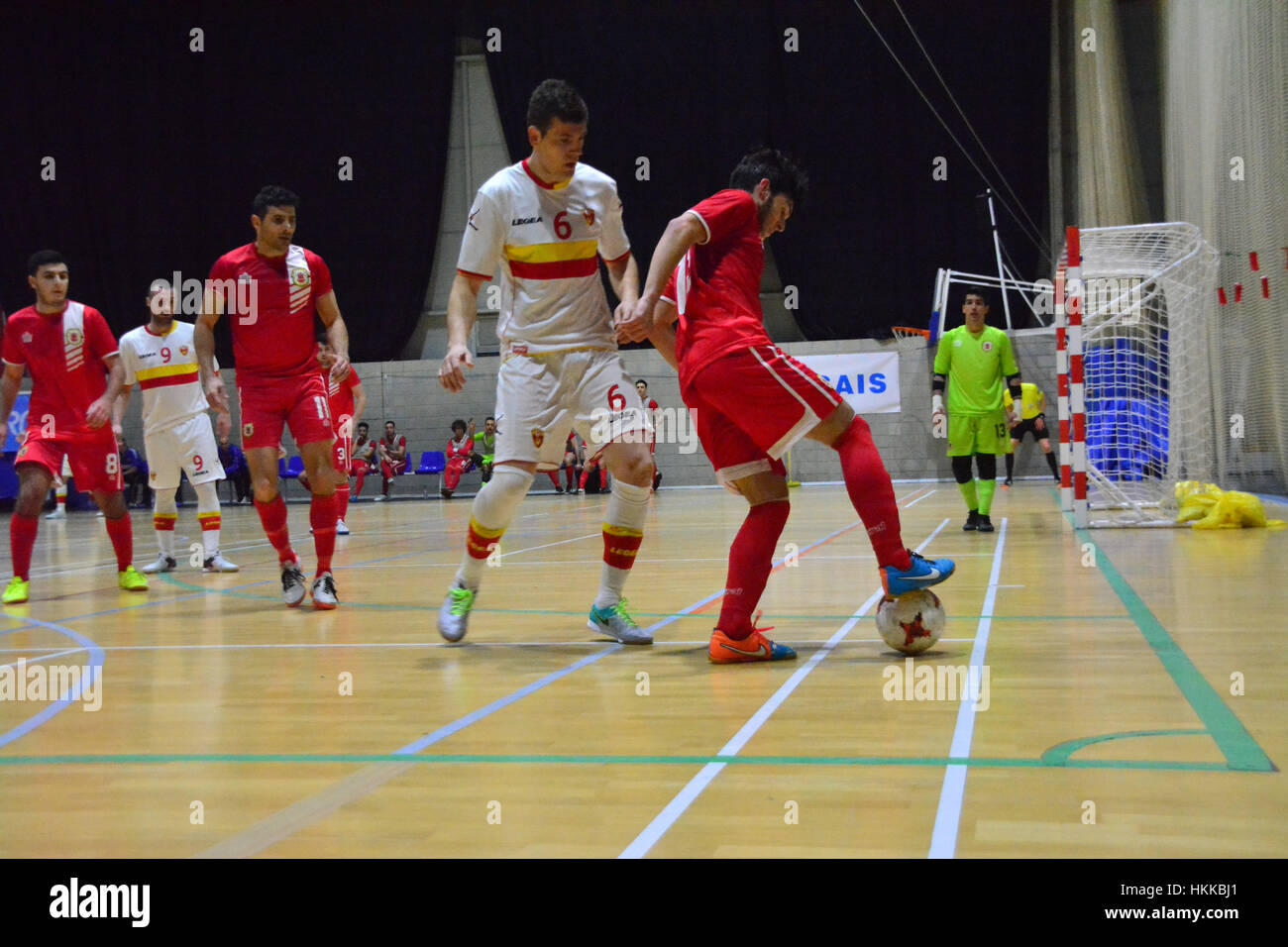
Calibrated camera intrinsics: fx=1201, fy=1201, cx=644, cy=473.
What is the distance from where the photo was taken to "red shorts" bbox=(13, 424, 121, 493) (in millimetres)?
6633

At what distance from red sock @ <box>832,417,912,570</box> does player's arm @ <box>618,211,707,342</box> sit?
0.73m

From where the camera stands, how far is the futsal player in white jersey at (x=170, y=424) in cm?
828

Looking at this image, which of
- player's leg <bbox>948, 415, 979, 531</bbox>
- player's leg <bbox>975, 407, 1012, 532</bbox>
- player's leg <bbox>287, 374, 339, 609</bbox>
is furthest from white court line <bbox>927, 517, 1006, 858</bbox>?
player's leg <bbox>948, 415, 979, 531</bbox>

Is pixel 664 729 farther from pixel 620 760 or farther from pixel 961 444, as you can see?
pixel 961 444

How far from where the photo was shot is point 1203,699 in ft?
9.93

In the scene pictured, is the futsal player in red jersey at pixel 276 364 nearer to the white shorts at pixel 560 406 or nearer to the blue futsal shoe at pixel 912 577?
the white shorts at pixel 560 406

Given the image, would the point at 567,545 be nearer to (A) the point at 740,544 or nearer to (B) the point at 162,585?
(B) the point at 162,585

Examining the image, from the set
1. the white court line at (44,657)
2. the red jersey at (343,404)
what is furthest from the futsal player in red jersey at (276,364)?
the red jersey at (343,404)

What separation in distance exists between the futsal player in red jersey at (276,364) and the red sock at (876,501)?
2.84 m

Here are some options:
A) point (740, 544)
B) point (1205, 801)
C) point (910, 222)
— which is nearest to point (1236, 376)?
→ point (910, 222)

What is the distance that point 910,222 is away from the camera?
63.9 ft
